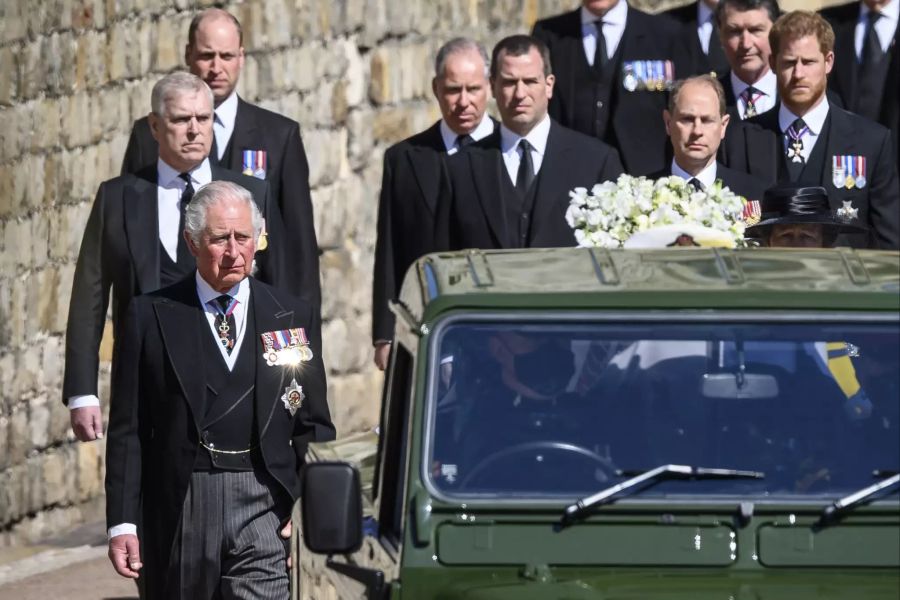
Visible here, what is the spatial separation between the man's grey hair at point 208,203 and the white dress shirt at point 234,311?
16cm

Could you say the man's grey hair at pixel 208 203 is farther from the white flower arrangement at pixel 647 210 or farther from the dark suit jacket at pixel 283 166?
the dark suit jacket at pixel 283 166

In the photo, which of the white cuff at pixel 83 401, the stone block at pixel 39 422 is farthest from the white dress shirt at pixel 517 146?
the stone block at pixel 39 422

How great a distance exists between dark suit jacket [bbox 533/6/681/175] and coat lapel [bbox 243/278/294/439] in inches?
130

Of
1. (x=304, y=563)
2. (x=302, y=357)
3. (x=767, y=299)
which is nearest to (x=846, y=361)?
(x=767, y=299)

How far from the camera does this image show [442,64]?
1088cm

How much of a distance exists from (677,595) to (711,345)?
736mm

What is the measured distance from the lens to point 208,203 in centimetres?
821

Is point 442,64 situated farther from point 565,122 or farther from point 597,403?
point 597,403

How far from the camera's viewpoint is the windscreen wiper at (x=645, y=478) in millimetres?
5676

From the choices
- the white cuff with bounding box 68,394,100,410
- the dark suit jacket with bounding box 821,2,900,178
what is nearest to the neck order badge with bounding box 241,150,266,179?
the white cuff with bounding box 68,394,100,410

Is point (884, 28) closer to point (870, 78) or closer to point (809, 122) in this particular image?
point (870, 78)

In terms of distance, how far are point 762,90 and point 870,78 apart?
2.36 feet

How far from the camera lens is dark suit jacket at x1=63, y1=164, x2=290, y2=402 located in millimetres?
9484

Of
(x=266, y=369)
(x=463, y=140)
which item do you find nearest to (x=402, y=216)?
(x=463, y=140)
